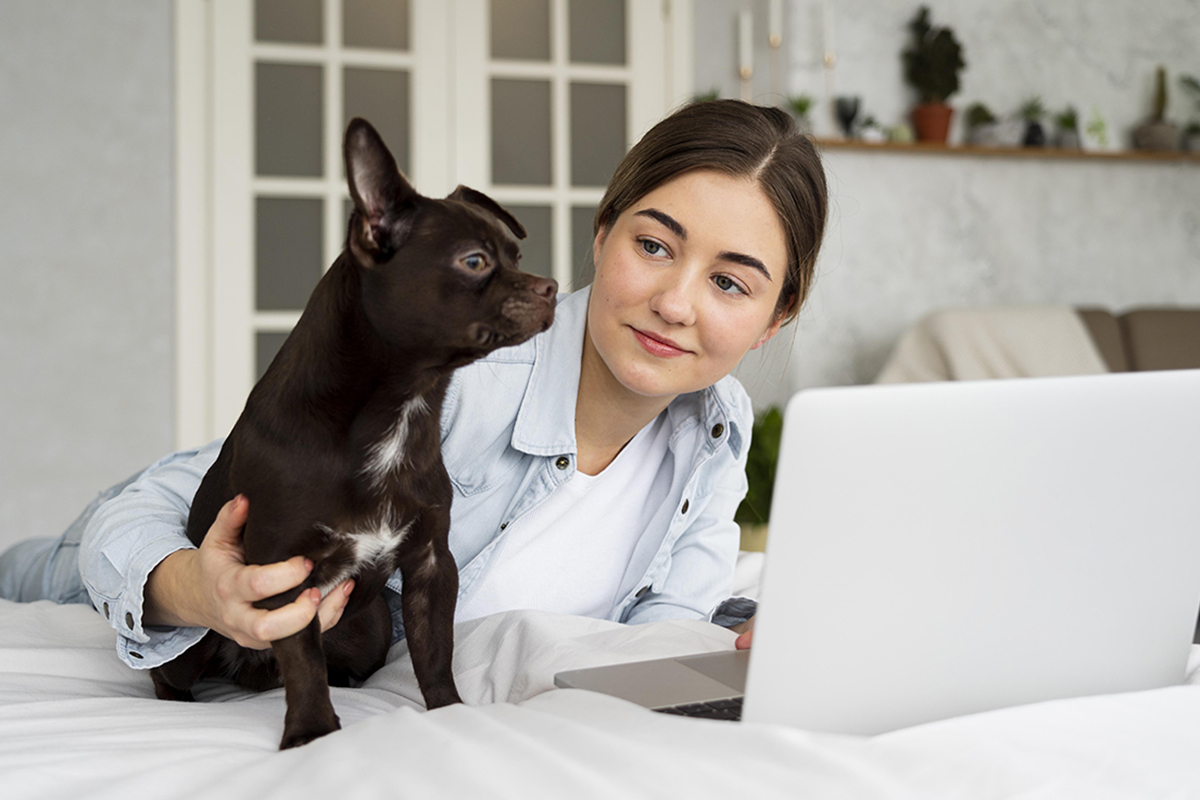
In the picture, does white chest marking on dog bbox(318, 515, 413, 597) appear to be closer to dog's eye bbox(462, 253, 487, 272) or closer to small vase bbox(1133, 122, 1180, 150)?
dog's eye bbox(462, 253, 487, 272)

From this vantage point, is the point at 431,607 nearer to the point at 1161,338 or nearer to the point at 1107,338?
the point at 1107,338

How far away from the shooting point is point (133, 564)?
36.4 inches

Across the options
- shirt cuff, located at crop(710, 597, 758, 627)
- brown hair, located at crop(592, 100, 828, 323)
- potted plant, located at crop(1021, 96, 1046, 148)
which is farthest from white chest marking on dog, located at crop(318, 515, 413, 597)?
potted plant, located at crop(1021, 96, 1046, 148)

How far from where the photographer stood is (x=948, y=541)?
0.64 m

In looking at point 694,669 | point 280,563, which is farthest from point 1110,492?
point 280,563

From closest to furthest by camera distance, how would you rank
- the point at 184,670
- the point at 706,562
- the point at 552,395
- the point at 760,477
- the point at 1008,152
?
the point at 184,670 → the point at 552,395 → the point at 706,562 → the point at 760,477 → the point at 1008,152

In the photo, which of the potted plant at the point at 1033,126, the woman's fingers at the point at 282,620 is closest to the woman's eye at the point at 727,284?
the woman's fingers at the point at 282,620

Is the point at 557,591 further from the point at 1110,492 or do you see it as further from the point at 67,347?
the point at 67,347

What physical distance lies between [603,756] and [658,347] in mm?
648

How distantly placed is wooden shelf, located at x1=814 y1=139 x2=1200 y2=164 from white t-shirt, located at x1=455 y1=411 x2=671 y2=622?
252 centimetres

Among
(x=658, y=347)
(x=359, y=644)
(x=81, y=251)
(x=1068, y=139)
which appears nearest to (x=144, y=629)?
(x=359, y=644)

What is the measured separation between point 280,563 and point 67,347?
3029mm

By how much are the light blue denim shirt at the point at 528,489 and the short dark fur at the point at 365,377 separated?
7.7 inches

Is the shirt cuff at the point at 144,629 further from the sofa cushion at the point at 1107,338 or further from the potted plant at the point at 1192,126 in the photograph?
the potted plant at the point at 1192,126
